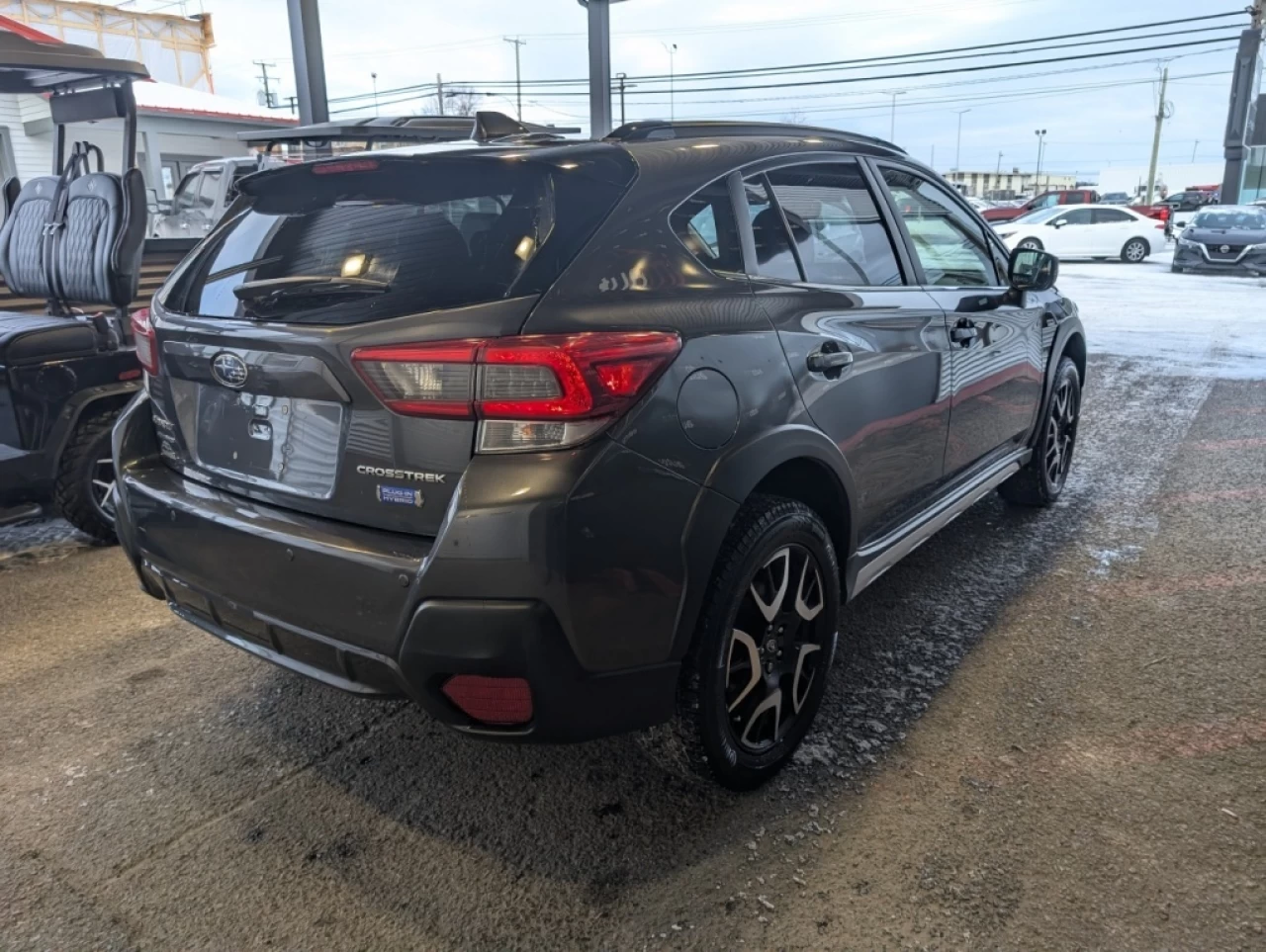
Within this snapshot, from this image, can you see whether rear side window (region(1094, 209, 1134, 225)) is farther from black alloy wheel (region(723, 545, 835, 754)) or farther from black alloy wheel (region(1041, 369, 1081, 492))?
black alloy wheel (region(723, 545, 835, 754))

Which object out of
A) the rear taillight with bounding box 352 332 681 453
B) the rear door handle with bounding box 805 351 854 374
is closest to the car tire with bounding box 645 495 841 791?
the rear door handle with bounding box 805 351 854 374

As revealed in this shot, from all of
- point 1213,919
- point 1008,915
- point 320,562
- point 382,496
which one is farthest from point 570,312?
point 1213,919

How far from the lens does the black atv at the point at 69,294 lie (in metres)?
4.11

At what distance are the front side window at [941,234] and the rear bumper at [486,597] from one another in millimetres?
1790

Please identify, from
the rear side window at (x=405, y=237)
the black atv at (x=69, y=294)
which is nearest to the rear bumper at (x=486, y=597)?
the rear side window at (x=405, y=237)

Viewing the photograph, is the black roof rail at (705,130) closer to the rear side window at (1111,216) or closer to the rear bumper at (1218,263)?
the rear bumper at (1218,263)

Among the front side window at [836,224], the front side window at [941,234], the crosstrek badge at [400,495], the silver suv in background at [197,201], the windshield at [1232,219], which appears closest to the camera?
the crosstrek badge at [400,495]

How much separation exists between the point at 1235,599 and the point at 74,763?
13.6 ft

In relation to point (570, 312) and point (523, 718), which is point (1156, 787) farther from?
point (570, 312)

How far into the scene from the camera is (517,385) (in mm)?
1932

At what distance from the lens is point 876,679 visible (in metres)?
3.19

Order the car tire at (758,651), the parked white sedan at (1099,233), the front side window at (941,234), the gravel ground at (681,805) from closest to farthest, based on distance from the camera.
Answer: the gravel ground at (681,805), the car tire at (758,651), the front side window at (941,234), the parked white sedan at (1099,233)

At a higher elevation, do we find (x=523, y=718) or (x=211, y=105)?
(x=211, y=105)

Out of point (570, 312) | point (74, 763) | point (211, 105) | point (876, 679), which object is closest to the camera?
point (570, 312)
